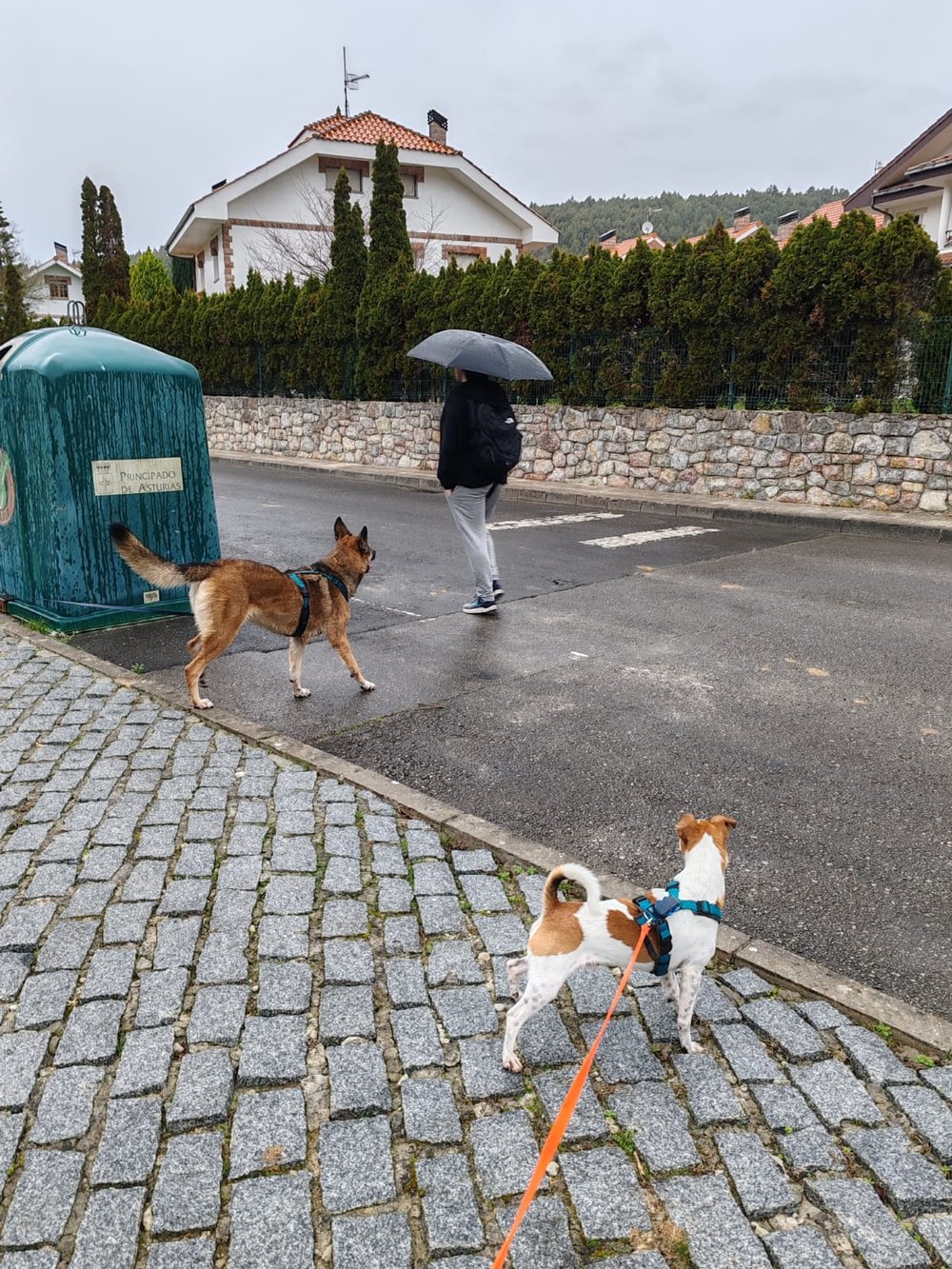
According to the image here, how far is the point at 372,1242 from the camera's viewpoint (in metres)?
1.91

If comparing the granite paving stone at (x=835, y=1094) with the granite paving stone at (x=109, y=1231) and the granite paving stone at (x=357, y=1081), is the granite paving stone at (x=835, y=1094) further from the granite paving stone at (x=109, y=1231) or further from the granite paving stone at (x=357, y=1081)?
the granite paving stone at (x=109, y=1231)

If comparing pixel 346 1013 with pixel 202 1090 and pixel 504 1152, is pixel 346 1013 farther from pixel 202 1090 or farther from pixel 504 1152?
pixel 504 1152

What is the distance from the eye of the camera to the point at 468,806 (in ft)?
13.3

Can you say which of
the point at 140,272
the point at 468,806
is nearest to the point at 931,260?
the point at 468,806

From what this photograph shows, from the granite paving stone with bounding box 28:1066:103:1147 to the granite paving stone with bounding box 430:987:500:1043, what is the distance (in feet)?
2.93

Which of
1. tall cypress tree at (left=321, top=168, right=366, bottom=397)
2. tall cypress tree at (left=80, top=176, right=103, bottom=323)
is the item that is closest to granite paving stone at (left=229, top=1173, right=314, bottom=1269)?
tall cypress tree at (left=321, top=168, right=366, bottom=397)

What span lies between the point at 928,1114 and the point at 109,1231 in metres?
1.87

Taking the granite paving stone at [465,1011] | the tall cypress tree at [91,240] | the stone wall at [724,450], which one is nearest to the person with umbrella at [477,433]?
the granite paving stone at [465,1011]

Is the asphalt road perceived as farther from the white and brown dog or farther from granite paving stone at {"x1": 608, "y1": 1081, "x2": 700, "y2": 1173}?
granite paving stone at {"x1": 608, "y1": 1081, "x2": 700, "y2": 1173}

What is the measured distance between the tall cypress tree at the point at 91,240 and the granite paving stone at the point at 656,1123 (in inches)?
1736

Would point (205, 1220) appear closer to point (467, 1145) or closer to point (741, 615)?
point (467, 1145)

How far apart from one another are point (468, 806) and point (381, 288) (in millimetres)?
17997

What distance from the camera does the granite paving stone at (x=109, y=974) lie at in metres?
2.67

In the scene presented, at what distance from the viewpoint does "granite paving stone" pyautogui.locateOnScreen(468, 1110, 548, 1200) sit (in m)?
2.06
